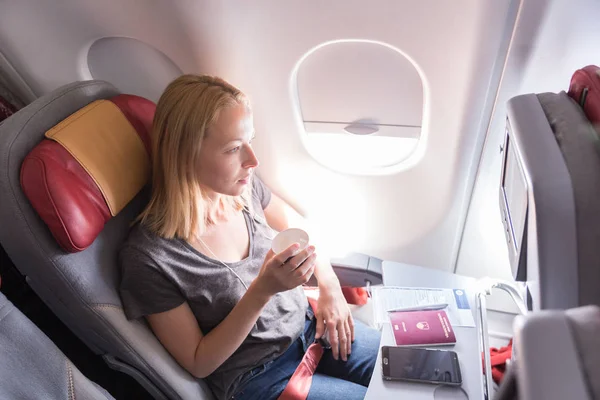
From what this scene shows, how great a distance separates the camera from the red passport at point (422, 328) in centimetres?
126

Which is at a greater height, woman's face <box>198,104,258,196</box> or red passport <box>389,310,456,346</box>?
woman's face <box>198,104,258,196</box>

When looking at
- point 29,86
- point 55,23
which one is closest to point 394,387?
point 55,23

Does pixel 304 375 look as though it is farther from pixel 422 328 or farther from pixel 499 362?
pixel 499 362

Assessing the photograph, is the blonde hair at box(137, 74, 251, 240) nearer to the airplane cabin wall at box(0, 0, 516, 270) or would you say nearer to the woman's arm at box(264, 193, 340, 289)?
the airplane cabin wall at box(0, 0, 516, 270)

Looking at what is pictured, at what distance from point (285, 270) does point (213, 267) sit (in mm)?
254

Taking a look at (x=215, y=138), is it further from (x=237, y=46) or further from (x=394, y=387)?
(x=394, y=387)

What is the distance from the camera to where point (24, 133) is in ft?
3.47

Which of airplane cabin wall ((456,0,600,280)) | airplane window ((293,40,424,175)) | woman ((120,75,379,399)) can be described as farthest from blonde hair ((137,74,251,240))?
airplane cabin wall ((456,0,600,280))

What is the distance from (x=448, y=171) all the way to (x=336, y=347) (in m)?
0.70

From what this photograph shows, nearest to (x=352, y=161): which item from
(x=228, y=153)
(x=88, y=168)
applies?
(x=228, y=153)

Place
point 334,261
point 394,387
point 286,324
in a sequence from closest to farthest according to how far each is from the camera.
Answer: point 394,387
point 286,324
point 334,261

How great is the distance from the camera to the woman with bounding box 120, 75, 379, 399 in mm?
1170

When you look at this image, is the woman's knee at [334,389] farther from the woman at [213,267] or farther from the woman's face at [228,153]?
the woman's face at [228,153]

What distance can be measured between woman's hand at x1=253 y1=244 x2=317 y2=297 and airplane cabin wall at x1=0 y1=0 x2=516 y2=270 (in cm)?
60
